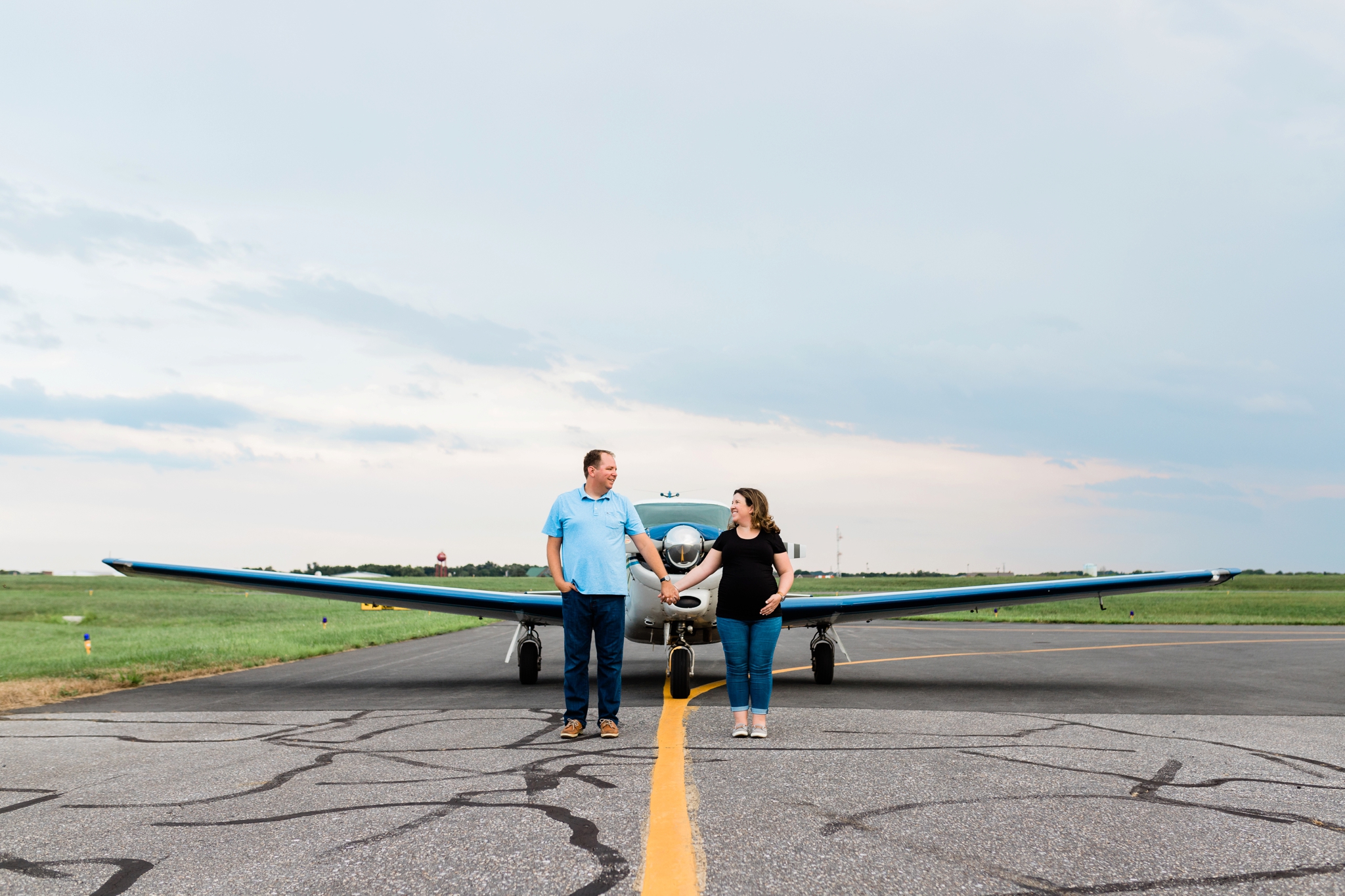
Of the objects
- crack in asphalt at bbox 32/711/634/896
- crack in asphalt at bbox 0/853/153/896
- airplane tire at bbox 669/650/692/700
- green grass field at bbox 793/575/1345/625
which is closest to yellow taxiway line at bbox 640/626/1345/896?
crack in asphalt at bbox 32/711/634/896

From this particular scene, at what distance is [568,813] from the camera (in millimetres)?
4082

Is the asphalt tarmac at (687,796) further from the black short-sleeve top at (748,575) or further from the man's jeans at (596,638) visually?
the black short-sleeve top at (748,575)

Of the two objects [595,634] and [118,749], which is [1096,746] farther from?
[118,749]

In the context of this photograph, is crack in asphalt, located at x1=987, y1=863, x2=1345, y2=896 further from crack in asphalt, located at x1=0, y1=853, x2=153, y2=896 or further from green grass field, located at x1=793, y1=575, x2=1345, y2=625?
green grass field, located at x1=793, y1=575, x2=1345, y2=625

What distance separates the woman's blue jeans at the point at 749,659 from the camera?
6.57 meters

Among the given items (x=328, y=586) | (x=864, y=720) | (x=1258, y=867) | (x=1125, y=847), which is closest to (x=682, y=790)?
(x=1125, y=847)

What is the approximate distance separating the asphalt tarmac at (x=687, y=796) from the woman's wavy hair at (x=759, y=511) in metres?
1.51

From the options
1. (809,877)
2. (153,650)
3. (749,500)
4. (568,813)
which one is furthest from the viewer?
(153,650)

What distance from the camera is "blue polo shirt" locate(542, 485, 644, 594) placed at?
6.84m

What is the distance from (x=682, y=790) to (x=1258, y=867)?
243 centimetres

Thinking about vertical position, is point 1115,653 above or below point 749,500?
below

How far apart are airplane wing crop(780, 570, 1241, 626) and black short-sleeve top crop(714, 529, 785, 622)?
464 centimetres

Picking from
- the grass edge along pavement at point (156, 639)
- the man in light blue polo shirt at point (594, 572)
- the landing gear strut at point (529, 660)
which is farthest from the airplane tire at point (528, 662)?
the grass edge along pavement at point (156, 639)

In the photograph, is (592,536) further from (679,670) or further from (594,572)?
(679,670)
